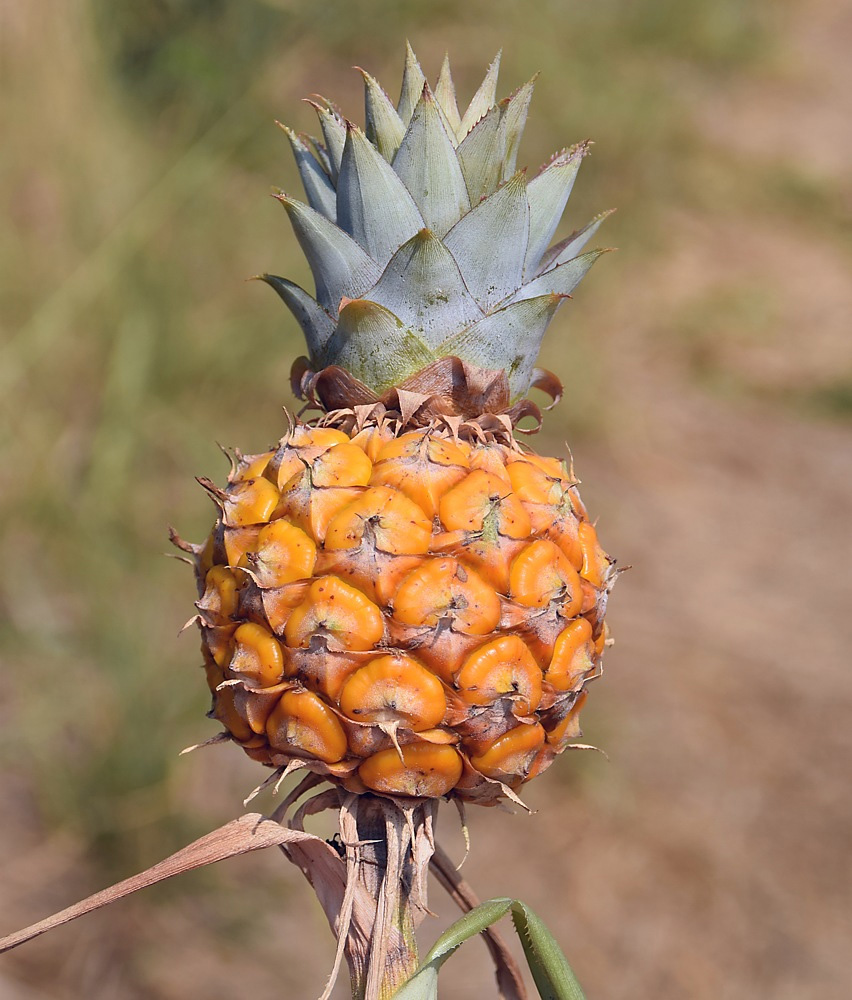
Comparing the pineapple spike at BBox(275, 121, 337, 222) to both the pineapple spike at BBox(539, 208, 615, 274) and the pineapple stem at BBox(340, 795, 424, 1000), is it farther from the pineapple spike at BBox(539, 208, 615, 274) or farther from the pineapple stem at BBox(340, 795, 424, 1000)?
the pineapple stem at BBox(340, 795, 424, 1000)

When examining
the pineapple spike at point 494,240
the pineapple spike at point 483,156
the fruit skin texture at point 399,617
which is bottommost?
the fruit skin texture at point 399,617

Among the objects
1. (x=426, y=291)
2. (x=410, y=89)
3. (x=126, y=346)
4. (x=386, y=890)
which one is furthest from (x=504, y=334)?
(x=126, y=346)

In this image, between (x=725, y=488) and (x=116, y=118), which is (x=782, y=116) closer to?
(x=725, y=488)

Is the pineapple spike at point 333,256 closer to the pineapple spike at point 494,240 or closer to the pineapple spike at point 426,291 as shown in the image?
the pineapple spike at point 426,291

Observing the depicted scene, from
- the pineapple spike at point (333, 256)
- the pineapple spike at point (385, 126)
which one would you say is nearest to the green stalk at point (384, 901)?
the pineapple spike at point (333, 256)

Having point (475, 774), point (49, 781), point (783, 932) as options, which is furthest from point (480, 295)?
point (783, 932)

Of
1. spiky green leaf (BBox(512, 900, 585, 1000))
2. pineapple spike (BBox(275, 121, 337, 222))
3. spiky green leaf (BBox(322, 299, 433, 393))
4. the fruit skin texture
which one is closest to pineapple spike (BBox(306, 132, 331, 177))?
pineapple spike (BBox(275, 121, 337, 222))
